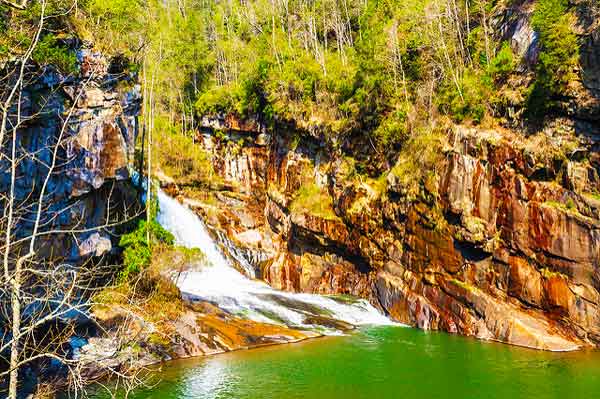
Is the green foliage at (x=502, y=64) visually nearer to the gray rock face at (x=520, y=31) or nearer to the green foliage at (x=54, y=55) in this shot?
the gray rock face at (x=520, y=31)

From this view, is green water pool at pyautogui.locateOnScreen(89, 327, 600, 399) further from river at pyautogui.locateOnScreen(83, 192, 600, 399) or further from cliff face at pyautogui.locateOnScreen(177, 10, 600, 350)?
cliff face at pyautogui.locateOnScreen(177, 10, 600, 350)

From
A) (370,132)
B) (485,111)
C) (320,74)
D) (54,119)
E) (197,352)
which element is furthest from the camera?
(320,74)

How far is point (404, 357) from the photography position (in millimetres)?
20000

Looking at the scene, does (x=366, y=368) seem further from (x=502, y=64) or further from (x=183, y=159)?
(x=183, y=159)

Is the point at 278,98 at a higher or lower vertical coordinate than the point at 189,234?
higher

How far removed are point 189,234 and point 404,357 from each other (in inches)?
672

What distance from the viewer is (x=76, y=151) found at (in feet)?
54.3

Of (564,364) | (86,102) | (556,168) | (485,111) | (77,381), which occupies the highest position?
(485,111)

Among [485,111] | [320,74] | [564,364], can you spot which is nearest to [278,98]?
[320,74]

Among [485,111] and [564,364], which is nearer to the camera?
[564,364]

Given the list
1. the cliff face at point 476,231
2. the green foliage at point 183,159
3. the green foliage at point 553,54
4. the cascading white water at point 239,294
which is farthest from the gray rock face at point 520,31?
the green foliage at point 183,159

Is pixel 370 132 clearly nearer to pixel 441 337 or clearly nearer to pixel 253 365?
pixel 441 337

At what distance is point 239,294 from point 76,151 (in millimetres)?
12452

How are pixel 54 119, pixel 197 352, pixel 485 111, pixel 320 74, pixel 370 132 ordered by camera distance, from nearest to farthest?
pixel 54 119 < pixel 197 352 < pixel 485 111 < pixel 370 132 < pixel 320 74
